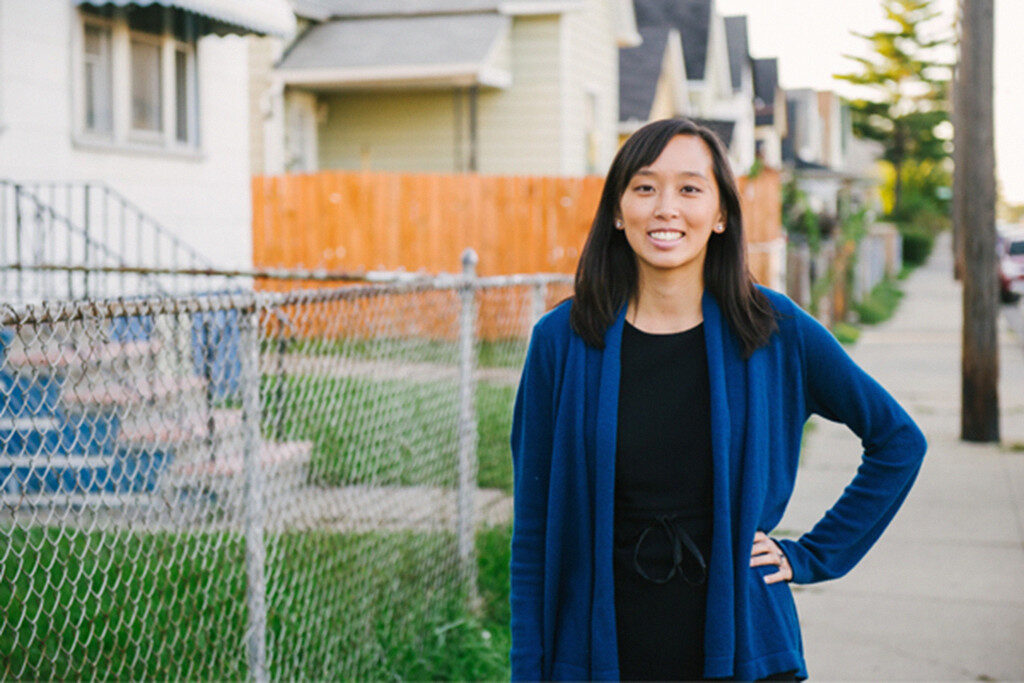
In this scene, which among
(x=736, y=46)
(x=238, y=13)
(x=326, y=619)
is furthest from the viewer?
(x=736, y=46)

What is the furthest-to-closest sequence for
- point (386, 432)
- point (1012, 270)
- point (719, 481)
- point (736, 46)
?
point (736, 46) → point (1012, 270) → point (386, 432) → point (719, 481)

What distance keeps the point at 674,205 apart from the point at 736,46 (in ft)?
124

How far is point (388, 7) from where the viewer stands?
1956 centimetres

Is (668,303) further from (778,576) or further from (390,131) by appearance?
(390,131)

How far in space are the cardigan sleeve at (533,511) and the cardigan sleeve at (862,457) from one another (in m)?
0.50

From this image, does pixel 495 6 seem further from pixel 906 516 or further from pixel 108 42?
pixel 906 516

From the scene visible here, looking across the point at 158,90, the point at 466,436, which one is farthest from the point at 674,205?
the point at 158,90

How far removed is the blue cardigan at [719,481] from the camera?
230 centimetres

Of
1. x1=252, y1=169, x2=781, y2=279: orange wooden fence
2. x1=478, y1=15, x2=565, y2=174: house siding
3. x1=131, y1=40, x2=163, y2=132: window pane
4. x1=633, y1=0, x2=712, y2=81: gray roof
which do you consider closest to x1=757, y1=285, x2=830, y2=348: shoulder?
x1=131, y1=40, x2=163, y2=132: window pane

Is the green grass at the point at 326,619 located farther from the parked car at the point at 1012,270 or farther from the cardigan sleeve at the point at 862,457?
the parked car at the point at 1012,270

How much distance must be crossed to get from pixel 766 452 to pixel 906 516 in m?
5.53

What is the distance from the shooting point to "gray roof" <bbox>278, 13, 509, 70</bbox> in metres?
17.9

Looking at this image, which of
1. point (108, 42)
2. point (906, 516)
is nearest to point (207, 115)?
point (108, 42)

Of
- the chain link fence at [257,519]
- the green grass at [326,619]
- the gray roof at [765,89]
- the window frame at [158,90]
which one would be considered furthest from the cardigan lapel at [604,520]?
the gray roof at [765,89]
